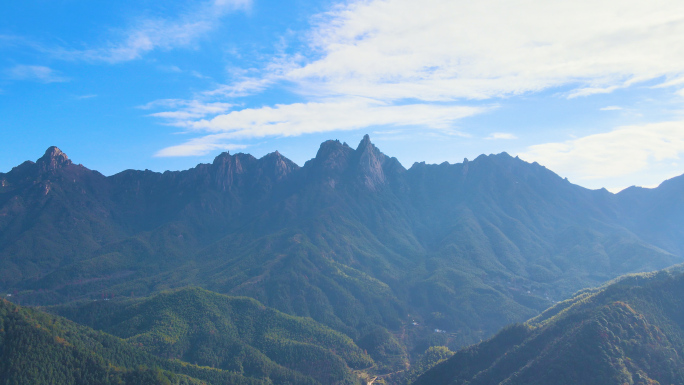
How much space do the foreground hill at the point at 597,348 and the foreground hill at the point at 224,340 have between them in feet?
162

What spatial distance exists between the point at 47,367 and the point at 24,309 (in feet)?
99.6

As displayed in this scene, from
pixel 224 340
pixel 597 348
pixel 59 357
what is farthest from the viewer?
pixel 224 340

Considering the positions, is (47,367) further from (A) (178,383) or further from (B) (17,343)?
(A) (178,383)

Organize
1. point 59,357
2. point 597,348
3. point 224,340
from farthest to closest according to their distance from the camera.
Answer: point 224,340 → point 59,357 → point 597,348

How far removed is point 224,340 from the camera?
593 feet

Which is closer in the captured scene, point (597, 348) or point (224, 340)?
point (597, 348)

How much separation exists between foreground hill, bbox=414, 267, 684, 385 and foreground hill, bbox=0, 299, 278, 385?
95280 millimetres

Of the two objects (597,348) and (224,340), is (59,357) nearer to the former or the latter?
(224,340)

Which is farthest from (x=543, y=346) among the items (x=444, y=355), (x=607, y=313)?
(x=444, y=355)

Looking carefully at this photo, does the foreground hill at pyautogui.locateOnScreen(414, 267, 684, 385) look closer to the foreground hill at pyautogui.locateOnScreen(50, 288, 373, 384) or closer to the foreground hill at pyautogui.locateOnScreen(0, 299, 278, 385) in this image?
the foreground hill at pyautogui.locateOnScreen(50, 288, 373, 384)

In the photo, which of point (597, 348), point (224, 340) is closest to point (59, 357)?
point (224, 340)

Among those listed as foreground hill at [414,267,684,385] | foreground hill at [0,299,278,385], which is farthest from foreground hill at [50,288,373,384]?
foreground hill at [414,267,684,385]

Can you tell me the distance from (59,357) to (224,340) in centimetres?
7125

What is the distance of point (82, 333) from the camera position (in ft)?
463
